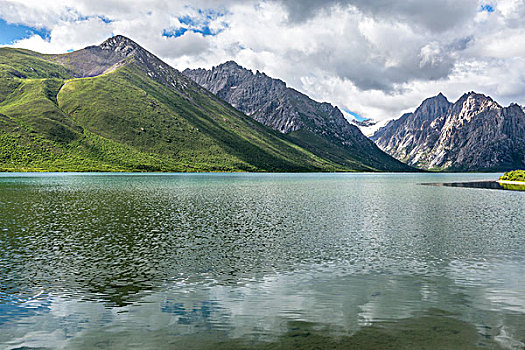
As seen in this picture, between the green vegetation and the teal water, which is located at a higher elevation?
the green vegetation

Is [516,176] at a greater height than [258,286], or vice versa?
[516,176]

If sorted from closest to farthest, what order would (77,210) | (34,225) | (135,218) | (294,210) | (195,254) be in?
(195,254) < (34,225) < (135,218) < (77,210) < (294,210)

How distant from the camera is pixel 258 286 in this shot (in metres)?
25.5

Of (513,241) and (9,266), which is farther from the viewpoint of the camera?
(513,241)

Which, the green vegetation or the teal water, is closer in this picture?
the teal water

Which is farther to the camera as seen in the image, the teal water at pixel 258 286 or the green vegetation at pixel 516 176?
the green vegetation at pixel 516 176

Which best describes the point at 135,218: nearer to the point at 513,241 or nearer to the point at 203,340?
the point at 203,340

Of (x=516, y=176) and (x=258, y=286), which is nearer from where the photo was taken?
(x=258, y=286)

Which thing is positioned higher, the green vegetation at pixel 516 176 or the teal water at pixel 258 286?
the green vegetation at pixel 516 176

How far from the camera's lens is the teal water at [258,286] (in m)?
17.8

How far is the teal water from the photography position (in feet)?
58.5

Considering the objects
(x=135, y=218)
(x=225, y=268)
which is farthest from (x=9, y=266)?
(x=135, y=218)

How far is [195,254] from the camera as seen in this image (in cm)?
3459

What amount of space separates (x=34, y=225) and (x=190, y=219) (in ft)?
68.7
